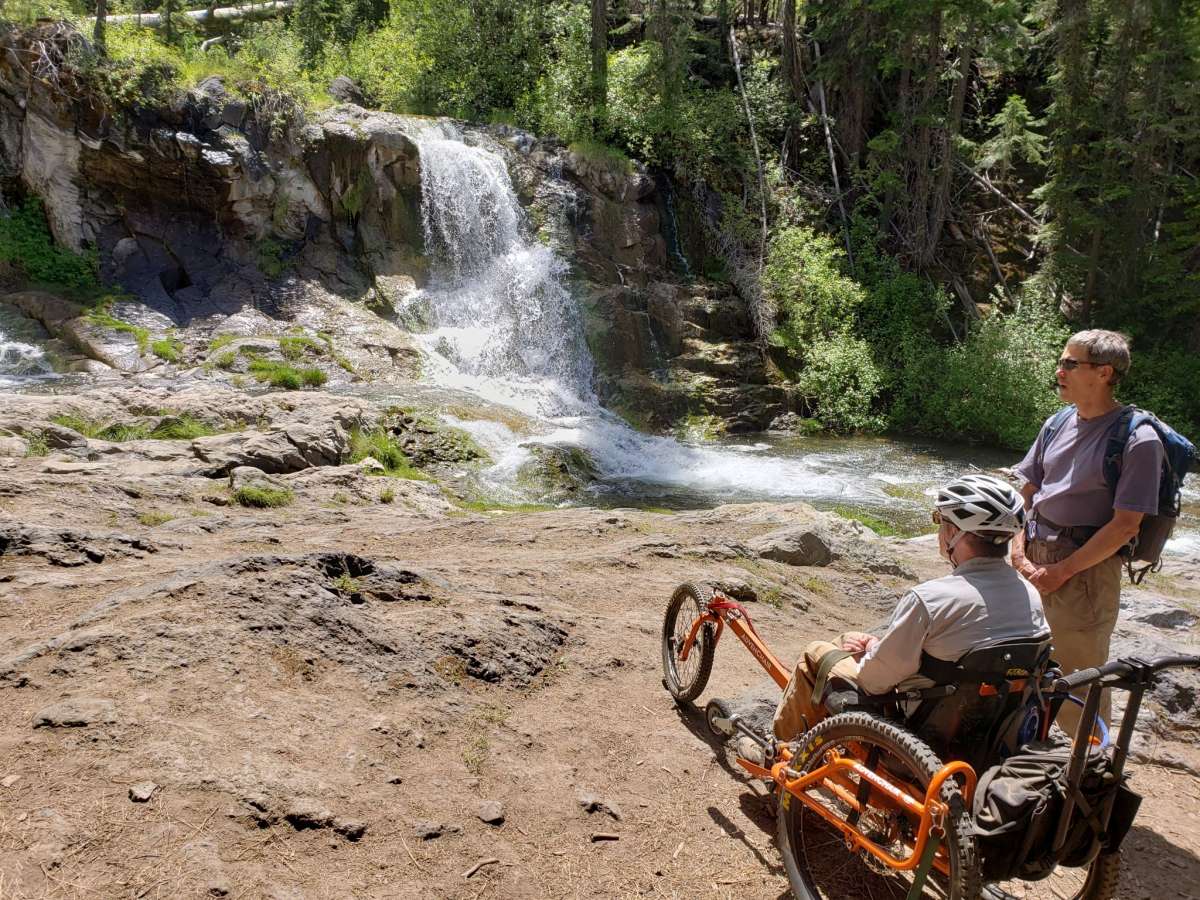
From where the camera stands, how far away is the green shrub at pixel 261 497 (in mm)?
7113

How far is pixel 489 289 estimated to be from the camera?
1761 cm

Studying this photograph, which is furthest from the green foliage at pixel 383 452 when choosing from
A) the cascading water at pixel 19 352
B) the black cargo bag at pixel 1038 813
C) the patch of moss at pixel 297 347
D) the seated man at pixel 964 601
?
the black cargo bag at pixel 1038 813

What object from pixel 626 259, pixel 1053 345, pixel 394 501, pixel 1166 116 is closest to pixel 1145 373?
pixel 1053 345

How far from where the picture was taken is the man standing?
3146 millimetres

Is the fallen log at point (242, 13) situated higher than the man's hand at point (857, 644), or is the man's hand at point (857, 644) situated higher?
the fallen log at point (242, 13)

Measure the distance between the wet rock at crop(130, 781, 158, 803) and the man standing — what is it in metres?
3.48

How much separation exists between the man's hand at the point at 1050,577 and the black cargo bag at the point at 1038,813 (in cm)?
102

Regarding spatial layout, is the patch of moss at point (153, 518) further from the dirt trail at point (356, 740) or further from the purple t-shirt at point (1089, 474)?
the purple t-shirt at point (1089, 474)

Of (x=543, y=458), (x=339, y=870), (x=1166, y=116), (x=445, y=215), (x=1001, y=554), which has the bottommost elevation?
(x=543, y=458)

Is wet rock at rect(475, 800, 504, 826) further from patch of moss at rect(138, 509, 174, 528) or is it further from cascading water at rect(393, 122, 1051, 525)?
cascading water at rect(393, 122, 1051, 525)

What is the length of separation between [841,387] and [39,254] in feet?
54.4

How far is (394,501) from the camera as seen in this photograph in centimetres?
827

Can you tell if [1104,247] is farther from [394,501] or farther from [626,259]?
[394,501]

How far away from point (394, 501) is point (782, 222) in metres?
14.5
